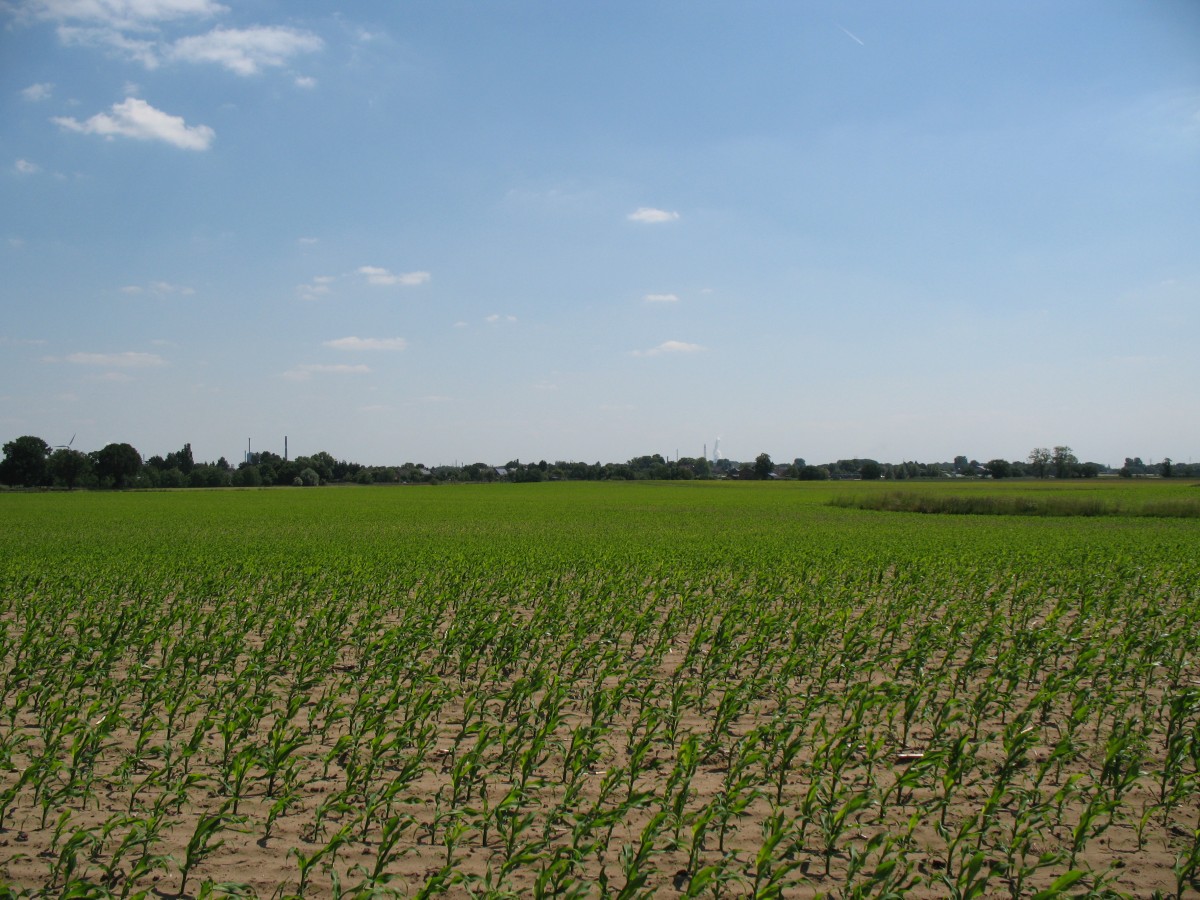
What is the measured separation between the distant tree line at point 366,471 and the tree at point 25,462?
0.08 meters

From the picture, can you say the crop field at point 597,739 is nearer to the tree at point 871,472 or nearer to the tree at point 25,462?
the tree at point 25,462

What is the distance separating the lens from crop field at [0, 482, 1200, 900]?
512cm

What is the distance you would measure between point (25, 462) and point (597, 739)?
5388 inches

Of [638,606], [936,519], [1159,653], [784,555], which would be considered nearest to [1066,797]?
[1159,653]

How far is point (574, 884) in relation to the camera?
5.00 m

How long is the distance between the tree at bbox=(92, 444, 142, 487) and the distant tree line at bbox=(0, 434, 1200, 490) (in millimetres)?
131

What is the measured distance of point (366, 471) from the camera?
488 feet

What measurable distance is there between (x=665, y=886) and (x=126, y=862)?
3734 mm

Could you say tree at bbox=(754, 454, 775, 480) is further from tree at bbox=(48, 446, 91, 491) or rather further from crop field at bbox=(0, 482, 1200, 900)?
crop field at bbox=(0, 482, 1200, 900)

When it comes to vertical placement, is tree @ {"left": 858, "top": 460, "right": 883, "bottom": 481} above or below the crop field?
above

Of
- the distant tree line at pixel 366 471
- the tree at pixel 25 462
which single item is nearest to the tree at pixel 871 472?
the distant tree line at pixel 366 471

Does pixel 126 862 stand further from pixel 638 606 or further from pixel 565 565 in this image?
pixel 565 565

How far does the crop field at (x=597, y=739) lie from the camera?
16.8 ft

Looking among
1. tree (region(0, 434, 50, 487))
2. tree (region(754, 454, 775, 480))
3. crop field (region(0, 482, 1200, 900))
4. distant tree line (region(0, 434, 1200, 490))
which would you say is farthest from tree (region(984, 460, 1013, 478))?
tree (region(0, 434, 50, 487))
